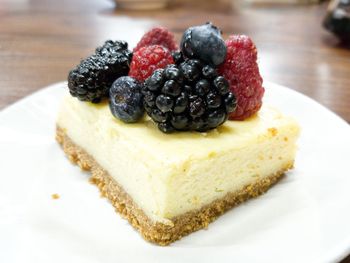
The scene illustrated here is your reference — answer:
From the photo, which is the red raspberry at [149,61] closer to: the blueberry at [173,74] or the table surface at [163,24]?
the blueberry at [173,74]

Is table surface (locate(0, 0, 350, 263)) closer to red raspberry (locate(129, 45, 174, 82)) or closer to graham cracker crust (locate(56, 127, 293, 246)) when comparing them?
graham cracker crust (locate(56, 127, 293, 246))

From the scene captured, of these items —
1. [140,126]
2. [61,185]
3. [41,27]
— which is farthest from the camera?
[41,27]

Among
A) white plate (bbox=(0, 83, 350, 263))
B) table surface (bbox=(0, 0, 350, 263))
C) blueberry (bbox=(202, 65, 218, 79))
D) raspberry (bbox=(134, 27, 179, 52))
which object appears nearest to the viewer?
white plate (bbox=(0, 83, 350, 263))

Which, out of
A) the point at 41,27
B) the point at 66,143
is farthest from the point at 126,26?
the point at 66,143

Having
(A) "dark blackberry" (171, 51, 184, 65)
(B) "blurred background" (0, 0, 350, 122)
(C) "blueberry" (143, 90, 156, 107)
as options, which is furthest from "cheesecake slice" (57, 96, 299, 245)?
(B) "blurred background" (0, 0, 350, 122)

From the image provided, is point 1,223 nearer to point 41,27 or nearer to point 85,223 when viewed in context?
point 85,223

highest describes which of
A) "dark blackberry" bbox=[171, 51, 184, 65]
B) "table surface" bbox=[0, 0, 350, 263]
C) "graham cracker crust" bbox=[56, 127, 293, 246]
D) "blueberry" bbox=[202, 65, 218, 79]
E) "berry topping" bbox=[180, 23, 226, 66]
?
"berry topping" bbox=[180, 23, 226, 66]

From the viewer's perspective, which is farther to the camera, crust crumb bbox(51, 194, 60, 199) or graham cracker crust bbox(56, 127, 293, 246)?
crust crumb bbox(51, 194, 60, 199)
